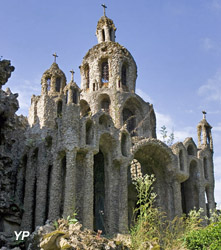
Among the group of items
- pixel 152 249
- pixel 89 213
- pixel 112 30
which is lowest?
pixel 152 249

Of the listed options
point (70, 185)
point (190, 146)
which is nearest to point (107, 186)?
point (70, 185)

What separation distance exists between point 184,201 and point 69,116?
31.1 feet

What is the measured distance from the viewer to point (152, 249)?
12.4 meters

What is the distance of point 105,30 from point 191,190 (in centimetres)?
1219

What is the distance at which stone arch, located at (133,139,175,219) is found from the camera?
75.8 feet

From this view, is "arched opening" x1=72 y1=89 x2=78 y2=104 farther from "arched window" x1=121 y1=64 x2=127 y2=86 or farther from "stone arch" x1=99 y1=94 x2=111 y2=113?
"arched window" x1=121 y1=64 x2=127 y2=86

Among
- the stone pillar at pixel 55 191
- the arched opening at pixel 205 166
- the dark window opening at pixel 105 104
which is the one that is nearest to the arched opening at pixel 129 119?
the dark window opening at pixel 105 104

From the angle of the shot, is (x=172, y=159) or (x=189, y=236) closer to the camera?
(x=189, y=236)

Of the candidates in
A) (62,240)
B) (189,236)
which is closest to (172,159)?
(189,236)

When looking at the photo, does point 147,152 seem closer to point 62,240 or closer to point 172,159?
point 172,159

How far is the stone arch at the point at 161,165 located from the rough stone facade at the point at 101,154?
55 mm

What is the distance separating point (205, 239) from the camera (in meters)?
12.6

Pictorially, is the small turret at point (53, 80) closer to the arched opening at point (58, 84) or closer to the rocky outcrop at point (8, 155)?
the arched opening at point (58, 84)

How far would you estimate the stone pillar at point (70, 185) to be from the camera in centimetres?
1811
